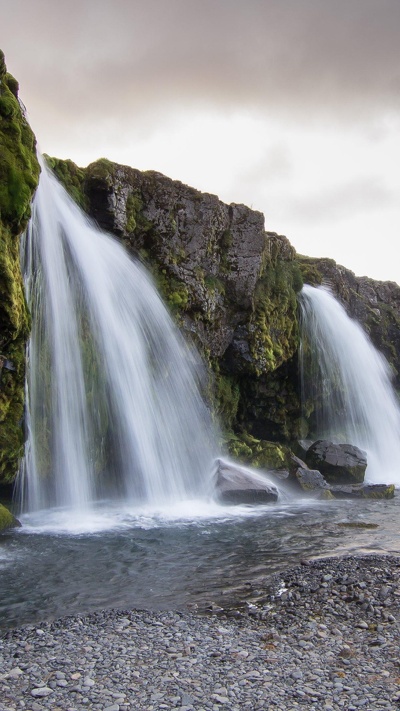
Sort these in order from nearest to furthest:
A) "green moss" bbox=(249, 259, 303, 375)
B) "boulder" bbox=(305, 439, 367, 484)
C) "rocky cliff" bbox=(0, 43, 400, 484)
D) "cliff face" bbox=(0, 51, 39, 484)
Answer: "cliff face" bbox=(0, 51, 39, 484)
"rocky cliff" bbox=(0, 43, 400, 484)
"boulder" bbox=(305, 439, 367, 484)
"green moss" bbox=(249, 259, 303, 375)

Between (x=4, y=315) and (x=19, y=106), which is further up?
(x=19, y=106)

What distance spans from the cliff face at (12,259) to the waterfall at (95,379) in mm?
939

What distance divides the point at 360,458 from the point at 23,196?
17160 mm

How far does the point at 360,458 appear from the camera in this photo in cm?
2392

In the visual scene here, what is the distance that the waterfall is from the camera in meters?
16.5

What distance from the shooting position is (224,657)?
690 cm

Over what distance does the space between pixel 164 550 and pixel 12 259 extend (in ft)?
25.4

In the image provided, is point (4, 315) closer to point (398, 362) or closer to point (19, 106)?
point (19, 106)

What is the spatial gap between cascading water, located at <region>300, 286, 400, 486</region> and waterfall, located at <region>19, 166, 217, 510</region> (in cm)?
1055

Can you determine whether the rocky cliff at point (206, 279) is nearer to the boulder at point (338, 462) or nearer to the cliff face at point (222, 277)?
the cliff face at point (222, 277)

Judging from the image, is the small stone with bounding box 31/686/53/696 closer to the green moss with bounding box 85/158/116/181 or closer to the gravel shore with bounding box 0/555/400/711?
the gravel shore with bounding box 0/555/400/711

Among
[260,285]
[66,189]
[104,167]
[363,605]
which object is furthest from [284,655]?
[260,285]

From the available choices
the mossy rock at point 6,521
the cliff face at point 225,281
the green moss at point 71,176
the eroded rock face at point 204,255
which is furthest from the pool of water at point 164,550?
the green moss at point 71,176

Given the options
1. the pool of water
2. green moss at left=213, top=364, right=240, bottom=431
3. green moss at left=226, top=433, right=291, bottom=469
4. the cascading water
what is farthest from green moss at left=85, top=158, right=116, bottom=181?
the cascading water
